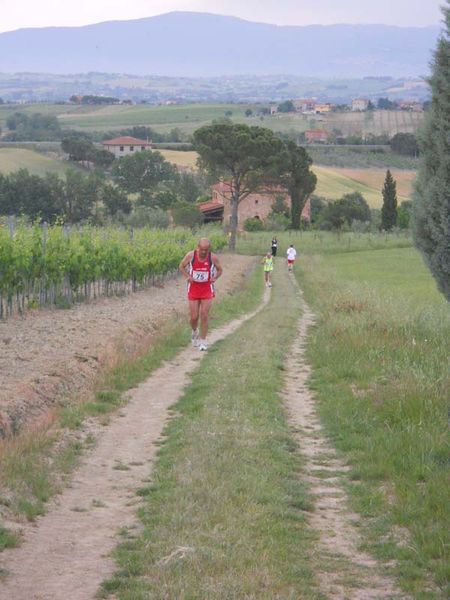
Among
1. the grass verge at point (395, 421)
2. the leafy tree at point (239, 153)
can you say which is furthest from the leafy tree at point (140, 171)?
the grass verge at point (395, 421)

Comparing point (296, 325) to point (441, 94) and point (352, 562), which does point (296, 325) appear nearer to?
point (441, 94)

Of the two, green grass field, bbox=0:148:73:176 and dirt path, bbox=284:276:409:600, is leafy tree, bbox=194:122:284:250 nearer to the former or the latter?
green grass field, bbox=0:148:73:176

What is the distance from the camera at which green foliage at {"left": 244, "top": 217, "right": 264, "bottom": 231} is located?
289 feet

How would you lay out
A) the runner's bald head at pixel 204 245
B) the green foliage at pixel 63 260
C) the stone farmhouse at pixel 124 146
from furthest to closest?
1. the stone farmhouse at pixel 124 146
2. the green foliage at pixel 63 260
3. the runner's bald head at pixel 204 245

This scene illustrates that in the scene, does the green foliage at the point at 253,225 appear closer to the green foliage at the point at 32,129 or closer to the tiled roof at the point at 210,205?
the tiled roof at the point at 210,205

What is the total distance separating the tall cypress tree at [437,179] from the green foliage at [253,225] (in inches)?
3048

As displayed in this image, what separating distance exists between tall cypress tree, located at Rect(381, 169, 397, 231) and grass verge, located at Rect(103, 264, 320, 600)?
225 feet

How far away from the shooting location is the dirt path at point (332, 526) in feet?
21.1

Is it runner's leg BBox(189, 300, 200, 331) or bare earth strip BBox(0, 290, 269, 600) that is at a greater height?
bare earth strip BBox(0, 290, 269, 600)

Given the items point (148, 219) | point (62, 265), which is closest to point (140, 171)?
point (148, 219)

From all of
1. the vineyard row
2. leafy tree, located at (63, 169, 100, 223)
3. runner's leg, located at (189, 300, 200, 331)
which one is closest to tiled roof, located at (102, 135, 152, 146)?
leafy tree, located at (63, 169, 100, 223)

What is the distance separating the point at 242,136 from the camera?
215ft

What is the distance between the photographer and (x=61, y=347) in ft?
50.7

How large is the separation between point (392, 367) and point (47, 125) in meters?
150
